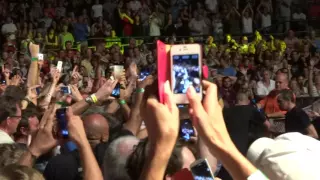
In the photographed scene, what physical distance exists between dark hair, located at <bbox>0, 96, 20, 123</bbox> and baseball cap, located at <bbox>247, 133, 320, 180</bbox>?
8.40 ft

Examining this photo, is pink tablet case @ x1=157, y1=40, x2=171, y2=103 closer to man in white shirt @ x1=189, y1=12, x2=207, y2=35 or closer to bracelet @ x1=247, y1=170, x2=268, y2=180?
bracelet @ x1=247, y1=170, x2=268, y2=180

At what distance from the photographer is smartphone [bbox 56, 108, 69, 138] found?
2732 mm

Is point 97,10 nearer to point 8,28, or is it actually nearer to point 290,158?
point 8,28

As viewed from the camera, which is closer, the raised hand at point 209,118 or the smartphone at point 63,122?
the raised hand at point 209,118

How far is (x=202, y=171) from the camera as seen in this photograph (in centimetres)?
192

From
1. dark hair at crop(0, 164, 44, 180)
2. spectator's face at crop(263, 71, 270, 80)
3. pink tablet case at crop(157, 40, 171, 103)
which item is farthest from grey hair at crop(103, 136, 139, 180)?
spectator's face at crop(263, 71, 270, 80)

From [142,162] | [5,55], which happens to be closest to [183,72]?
[142,162]

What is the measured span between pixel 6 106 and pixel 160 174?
2.62m

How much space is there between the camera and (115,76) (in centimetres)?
461

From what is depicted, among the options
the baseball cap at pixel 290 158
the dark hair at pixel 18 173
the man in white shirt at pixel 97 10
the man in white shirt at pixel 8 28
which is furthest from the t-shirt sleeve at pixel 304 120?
the man in white shirt at pixel 97 10

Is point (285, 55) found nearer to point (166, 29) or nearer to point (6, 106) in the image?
point (166, 29)

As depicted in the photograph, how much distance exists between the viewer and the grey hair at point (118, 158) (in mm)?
2561

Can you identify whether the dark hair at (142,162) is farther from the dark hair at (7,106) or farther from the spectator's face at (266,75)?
the spectator's face at (266,75)

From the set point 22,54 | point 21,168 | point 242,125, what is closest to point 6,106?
point 242,125
